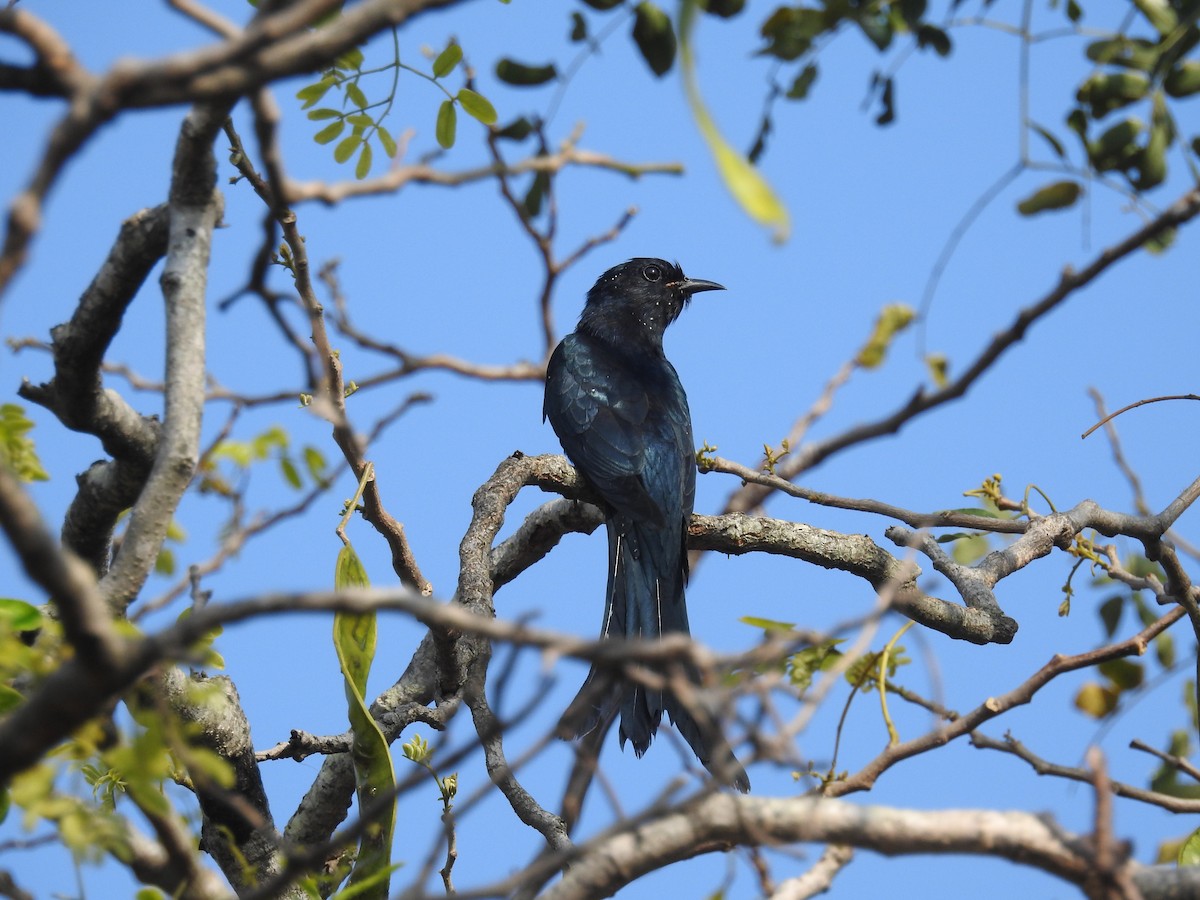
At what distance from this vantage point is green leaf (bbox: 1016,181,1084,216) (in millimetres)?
2299

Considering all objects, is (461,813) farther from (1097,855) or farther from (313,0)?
(313,0)

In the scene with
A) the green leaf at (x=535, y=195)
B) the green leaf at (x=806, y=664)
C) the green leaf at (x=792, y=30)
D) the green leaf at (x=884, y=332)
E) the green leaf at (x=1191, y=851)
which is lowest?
the green leaf at (x=1191, y=851)

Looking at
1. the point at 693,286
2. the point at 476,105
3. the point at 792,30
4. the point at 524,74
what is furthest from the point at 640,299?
the point at 792,30

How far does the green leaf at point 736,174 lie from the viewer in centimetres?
115

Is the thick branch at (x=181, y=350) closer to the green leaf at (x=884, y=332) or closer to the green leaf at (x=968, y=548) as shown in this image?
the green leaf at (x=884, y=332)

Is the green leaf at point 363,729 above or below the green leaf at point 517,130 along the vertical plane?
below

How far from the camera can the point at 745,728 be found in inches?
57.2

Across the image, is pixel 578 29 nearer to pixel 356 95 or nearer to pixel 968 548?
pixel 356 95

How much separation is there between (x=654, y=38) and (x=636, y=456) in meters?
3.10

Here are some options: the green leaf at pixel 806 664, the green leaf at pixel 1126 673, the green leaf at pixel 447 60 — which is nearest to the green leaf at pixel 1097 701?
the green leaf at pixel 1126 673

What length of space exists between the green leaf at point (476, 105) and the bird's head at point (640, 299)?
3.45 metres

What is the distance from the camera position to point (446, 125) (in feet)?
11.0

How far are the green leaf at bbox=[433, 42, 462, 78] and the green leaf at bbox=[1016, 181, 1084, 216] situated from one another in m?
1.56

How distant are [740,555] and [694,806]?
3061 millimetres
